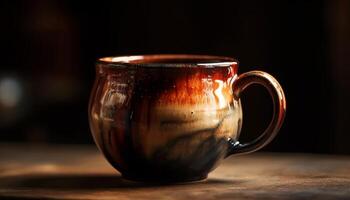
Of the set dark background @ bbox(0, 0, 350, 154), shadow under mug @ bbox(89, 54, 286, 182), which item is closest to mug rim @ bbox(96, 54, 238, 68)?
shadow under mug @ bbox(89, 54, 286, 182)

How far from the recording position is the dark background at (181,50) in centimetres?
156

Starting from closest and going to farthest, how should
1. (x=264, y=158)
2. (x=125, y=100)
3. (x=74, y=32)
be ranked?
1. (x=125, y=100)
2. (x=264, y=158)
3. (x=74, y=32)

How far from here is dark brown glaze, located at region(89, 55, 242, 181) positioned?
0.82m

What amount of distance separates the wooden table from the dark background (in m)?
Answer: 0.56

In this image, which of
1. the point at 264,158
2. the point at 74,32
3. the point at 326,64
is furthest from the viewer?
the point at 74,32

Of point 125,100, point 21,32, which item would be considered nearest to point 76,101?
point 21,32

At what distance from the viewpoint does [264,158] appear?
1.01 m

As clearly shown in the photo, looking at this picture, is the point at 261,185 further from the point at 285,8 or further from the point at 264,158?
the point at 285,8

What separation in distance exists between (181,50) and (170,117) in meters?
0.84

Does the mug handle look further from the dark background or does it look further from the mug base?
the dark background

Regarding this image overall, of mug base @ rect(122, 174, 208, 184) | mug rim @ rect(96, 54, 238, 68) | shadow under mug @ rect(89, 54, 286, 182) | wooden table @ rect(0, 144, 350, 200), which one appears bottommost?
wooden table @ rect(0, 144, 350, 200)

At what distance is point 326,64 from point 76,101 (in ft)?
1.76

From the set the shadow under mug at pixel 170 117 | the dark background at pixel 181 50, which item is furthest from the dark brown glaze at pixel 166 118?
the dark background at pixel 181 50

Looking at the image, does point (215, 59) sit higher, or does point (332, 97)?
point (215, 59)
